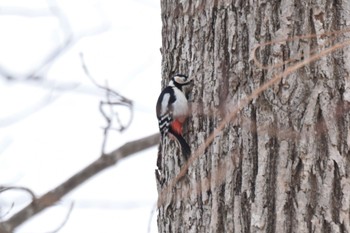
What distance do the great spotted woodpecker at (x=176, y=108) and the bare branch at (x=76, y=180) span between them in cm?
61

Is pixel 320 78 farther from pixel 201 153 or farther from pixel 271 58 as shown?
pixel 201 153

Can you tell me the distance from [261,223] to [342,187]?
0.78 feet

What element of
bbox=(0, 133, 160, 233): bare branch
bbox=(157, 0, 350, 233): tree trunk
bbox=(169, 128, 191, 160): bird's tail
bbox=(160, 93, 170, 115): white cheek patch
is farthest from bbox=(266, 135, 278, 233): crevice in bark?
bbox=(0, 133, 160, 233): bare branch

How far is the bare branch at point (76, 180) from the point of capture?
2.71 metres

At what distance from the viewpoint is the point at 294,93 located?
1.88 m

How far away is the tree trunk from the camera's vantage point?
1.81m

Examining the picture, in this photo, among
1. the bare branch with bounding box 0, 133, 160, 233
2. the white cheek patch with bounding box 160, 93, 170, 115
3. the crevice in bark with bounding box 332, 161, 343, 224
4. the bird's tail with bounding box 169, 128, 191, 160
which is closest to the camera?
the crevice in bark with bounding box 332, 161, 343, 224

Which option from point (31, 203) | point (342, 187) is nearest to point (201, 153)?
point (342, 187)

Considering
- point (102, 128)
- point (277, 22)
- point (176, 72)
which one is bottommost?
point (102, 128)

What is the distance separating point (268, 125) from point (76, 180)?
4.67ft

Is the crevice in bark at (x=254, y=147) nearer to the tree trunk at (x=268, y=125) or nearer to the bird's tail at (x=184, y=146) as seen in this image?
the tree trunk at (x=268, y=125)

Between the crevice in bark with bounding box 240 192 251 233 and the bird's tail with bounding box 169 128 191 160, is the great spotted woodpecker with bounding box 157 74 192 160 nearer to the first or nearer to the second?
the bird's tail with bounding box 169 128 191 160

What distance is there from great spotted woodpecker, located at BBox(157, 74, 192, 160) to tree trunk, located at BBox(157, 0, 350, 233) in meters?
0.03

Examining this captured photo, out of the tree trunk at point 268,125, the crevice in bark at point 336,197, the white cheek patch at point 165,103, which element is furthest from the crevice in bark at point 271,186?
the white cheek patch at point 165,103
